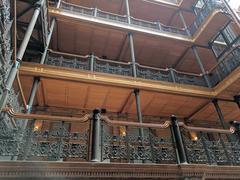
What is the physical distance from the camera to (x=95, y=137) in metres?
4.55

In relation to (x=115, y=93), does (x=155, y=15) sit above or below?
above

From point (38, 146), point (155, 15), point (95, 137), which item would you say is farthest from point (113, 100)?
point (155, 15)

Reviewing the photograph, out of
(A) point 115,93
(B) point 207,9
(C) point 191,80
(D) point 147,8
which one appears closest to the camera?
(A) point 115,93

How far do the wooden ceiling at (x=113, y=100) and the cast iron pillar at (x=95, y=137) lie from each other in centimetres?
389

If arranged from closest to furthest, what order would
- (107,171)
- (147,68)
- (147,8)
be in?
(107,171) < (147,68) < (147,8)

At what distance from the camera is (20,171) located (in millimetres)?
3785

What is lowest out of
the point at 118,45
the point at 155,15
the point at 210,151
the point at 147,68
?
the point at 210,151

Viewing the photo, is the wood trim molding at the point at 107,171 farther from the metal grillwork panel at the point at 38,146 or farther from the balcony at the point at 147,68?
the balcony at the point at 147,68

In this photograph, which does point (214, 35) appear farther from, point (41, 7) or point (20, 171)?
point (20, 171)

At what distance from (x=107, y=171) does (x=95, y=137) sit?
764 mm

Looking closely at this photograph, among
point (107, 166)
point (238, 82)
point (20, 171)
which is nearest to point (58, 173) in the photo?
point (20, 171)

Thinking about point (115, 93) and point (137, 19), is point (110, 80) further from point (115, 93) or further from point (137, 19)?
point (137, 19)

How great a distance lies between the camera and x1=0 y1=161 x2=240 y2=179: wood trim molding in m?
3.79

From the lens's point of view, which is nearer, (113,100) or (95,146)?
(95,146)
